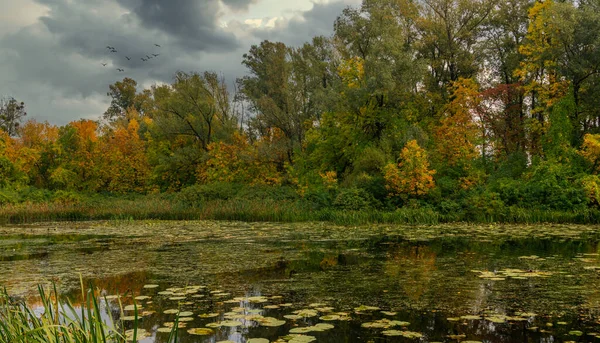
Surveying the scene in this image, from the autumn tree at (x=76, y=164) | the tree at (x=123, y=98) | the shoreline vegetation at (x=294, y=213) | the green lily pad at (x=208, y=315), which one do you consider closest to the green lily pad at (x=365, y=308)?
the green lily pad at (x=208, y=315)

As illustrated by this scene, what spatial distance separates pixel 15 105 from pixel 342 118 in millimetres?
39918

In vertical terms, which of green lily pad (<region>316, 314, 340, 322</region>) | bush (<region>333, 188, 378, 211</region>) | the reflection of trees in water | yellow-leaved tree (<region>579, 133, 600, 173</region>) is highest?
yellow-leaved tree (<region>579, 133, 600, 173</region>)

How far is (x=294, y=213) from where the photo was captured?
71.7 ft

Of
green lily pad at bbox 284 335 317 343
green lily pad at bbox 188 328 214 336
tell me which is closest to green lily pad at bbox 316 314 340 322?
green lily pad at bbox 284 335 317 343

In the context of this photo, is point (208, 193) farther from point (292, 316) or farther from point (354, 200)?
point (292, 316)

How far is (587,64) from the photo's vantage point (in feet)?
78.8

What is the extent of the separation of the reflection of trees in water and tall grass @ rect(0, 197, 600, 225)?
7.99 m

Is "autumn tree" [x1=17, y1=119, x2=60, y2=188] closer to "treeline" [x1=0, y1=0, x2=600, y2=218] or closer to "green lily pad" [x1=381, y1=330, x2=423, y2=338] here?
"treeline" [x1=0, y1=0, x2=600, y2=218]

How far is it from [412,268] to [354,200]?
44.5ft

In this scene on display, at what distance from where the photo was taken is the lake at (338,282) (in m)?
5.29

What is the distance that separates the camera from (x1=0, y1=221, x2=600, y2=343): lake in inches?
→ 208

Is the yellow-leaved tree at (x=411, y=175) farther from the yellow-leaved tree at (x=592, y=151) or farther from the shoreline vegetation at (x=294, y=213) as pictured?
the yellow-leaved tree at (x=592, y=151)

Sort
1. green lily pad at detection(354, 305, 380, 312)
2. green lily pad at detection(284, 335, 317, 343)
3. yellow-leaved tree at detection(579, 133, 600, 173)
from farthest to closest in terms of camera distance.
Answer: yellow-leaved tree at detection(579, 133, 600, 173) → green lily pad at detection(354, 305, 380, 312) → green lily pad at detection(284, 335, 317, 343)

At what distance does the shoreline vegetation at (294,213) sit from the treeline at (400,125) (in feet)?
1.11
